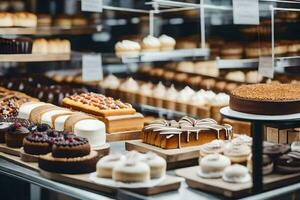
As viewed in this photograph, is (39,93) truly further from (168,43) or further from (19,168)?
(19,168)

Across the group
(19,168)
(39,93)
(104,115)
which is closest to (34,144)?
(19,168)

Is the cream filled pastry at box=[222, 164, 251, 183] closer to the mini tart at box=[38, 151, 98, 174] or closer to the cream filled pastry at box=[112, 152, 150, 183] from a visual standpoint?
the cream filled pastry at box=[112, 152, 150, 183]

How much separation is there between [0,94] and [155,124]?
1.91m

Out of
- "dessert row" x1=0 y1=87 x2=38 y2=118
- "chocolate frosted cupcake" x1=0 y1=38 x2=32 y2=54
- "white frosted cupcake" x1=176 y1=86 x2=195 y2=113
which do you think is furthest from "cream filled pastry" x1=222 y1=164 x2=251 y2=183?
"chocolate frosted cupcake" x1=0 y1=38 x2=32 y2=54

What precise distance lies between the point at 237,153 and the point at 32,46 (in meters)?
3.09

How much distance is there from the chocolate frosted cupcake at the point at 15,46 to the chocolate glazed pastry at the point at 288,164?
9.91 ft

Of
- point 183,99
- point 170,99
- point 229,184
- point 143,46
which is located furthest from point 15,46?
point 229,184

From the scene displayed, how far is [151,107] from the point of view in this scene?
5039mm

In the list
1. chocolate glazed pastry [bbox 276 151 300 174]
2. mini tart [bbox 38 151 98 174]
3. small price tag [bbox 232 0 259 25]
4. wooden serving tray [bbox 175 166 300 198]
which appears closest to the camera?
wooden serving tray [bbox 175 166 300 198]

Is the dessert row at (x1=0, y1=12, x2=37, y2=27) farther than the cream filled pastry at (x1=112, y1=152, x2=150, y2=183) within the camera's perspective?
Yes

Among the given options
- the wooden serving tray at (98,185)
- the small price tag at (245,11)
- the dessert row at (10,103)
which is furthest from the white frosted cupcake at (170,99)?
the wooden serving tray at (98,185)

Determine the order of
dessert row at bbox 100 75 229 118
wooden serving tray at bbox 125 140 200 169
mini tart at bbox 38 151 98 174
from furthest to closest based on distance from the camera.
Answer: dessert row at bbox 100 75 229 118 < wooden serving tray at bbox 125 140 200 169 < mini tart at bbox 38 151 98 174

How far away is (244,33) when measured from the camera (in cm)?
557

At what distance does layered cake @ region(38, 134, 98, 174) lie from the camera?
8.79 feet
